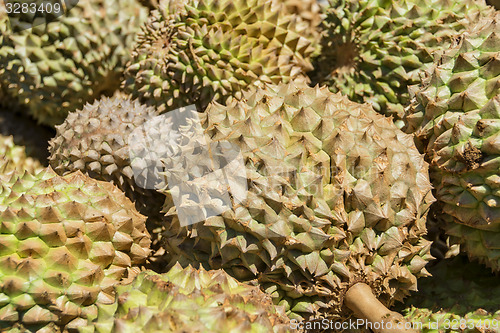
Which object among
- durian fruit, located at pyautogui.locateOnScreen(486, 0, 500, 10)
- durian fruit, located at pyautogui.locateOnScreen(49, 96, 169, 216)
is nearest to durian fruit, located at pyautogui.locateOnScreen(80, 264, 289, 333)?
durian fruit, located at pyautogui.locateOnScreen(49, 96, 169, 216)

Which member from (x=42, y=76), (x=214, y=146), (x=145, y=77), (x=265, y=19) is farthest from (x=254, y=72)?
(x=42, y=76)

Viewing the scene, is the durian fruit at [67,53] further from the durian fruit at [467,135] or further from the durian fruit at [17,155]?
the durian fruit at [467,135]

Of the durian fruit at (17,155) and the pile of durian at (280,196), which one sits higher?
the pile of durian at (280,196)

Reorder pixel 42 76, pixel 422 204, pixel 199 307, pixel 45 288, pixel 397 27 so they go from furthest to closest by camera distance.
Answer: pixel 42 76
pixel 397 27
pixel 422 204
pixel 45 288
pixel 199 307

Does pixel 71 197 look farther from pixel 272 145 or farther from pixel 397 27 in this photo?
pixel 397 27

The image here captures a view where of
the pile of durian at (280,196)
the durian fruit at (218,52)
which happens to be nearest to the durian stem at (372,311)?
the pile of durian at (280,196)

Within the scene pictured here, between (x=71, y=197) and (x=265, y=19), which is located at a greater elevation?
(x=265, y=19)

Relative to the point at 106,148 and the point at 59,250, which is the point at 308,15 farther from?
the point at 59,250

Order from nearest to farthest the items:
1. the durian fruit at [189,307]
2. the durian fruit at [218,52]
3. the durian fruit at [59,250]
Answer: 1. the durian fruit at [189,307]
2. the durian fruit at [59,250]
3. the durian fruit at [218,52]
